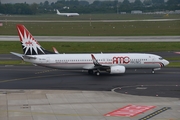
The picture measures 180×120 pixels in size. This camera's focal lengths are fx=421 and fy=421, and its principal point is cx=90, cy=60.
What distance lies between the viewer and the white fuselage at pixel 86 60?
6381cm

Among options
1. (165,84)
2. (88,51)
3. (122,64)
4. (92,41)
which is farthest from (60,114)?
(92,41)

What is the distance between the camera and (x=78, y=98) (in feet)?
156

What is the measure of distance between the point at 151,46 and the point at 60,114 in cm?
6128

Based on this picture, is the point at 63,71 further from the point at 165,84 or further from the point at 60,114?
the point at 60,114

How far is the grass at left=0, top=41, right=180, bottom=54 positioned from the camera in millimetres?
94312

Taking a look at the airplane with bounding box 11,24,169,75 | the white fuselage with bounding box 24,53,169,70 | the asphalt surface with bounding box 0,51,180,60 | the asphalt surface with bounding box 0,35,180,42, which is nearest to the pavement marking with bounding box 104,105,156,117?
the airplane with bounding box 11,24,169,75

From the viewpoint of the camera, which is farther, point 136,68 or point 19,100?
point 136,68

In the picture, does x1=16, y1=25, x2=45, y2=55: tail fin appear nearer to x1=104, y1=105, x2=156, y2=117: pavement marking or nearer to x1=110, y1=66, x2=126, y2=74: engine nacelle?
x1=110, y1=66, x2=126, y2=74: engine nacelle

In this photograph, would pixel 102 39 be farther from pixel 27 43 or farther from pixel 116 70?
pixel 116 70

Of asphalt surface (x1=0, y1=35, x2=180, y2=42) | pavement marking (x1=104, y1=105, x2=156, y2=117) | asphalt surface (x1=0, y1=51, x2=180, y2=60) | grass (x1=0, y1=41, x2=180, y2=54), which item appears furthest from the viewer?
asphalt surface (x1=0, y1=35, x2=180, y2=42)

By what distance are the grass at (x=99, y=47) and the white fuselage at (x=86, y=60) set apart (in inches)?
1078

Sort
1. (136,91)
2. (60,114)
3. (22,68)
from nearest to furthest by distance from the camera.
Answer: (60,114) → (136,91) → (22,68)

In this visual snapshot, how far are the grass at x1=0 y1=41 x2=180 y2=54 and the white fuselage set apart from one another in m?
27.4

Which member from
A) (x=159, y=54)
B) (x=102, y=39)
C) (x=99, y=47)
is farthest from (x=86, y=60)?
(x=102, y=39)
